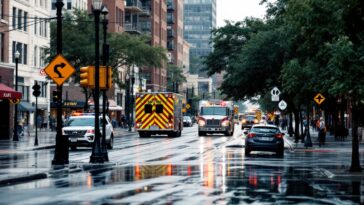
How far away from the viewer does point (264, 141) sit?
3825cm

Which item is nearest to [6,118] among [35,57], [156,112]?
[156,112]

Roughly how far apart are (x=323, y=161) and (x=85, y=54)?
44512mm

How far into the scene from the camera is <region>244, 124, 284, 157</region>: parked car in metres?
38.1

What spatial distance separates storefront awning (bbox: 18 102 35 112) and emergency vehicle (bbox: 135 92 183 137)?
56.6 ft

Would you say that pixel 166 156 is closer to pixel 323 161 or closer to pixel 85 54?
pixel 323 161

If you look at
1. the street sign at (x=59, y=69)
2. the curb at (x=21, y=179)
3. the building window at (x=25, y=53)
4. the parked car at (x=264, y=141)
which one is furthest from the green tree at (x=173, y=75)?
the curb at (x=21, y=179)

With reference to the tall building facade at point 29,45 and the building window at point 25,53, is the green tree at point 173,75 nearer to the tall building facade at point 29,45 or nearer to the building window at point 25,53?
the tall building facade at point 29,45

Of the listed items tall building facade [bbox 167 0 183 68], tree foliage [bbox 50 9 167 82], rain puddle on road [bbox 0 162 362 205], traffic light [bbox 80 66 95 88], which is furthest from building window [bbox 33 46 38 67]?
tall building facade [bbox 167 0 183 68]

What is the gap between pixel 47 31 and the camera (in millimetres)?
87062

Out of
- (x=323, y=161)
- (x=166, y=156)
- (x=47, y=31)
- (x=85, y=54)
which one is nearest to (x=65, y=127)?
(x=166, y=156)

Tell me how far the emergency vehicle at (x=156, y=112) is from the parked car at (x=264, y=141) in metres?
24.6

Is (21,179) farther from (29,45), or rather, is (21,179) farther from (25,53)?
(29,45)

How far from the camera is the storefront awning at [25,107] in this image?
7712 cm

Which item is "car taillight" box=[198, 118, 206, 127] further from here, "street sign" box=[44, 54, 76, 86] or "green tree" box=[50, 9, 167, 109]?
"street sign" box=[44, 54, 76, 86]
